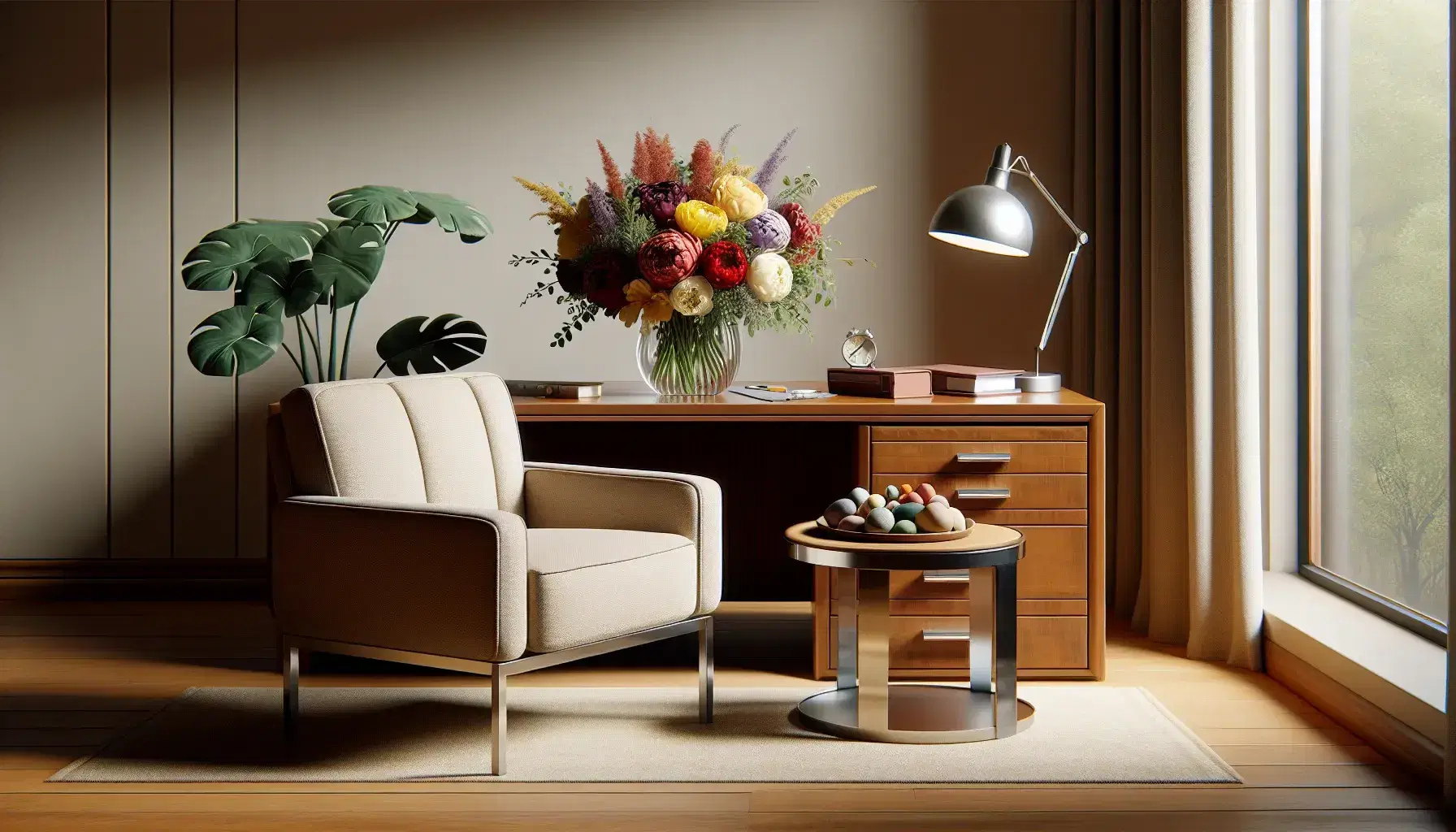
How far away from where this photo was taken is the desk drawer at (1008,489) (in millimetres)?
3115

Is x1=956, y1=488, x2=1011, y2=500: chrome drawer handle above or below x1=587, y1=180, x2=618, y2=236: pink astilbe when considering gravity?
below

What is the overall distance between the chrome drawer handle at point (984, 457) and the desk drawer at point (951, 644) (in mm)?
366

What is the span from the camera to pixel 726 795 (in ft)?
7.82

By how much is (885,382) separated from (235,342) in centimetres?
159

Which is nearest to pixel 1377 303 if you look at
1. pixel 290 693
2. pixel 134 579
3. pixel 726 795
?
pixel 726 795

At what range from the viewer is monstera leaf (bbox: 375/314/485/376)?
12.2 feet

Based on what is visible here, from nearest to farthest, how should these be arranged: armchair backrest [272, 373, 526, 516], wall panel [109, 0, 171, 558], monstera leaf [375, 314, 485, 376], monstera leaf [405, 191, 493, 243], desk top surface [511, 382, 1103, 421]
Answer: armchair backrest [272, 373, 526, 516]
desk top surface [511, 382, 1103, 421]
monstera leaf [405, 191, 493, 243]
monstera leaf [375, 314, 485, 376]
wall panel [109, 0, 171, 558]

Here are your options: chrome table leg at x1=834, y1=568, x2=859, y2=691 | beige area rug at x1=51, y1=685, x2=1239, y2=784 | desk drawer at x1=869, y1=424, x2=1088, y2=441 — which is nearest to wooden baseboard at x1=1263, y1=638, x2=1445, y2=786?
beige area rug at x1=51, y1=685, x2=1239, y2=784

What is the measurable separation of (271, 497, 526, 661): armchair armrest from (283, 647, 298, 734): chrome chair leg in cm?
10

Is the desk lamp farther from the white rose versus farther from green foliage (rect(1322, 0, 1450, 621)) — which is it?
green foliage (rect(1322, 0, 1450, 621))

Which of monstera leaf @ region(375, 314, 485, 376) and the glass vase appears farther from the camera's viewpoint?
monstera leaf @ region(375, 314, 485, 376)

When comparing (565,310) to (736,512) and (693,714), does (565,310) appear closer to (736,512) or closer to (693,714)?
(736,512)

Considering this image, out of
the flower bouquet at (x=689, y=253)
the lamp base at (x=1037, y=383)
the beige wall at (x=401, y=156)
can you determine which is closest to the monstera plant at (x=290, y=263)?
the flower bouquet at (x=689, y=253)

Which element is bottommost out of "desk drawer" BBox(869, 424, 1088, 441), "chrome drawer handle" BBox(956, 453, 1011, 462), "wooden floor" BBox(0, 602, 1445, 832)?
"wooden floor" BBox(0, 602, 1445, 832)
